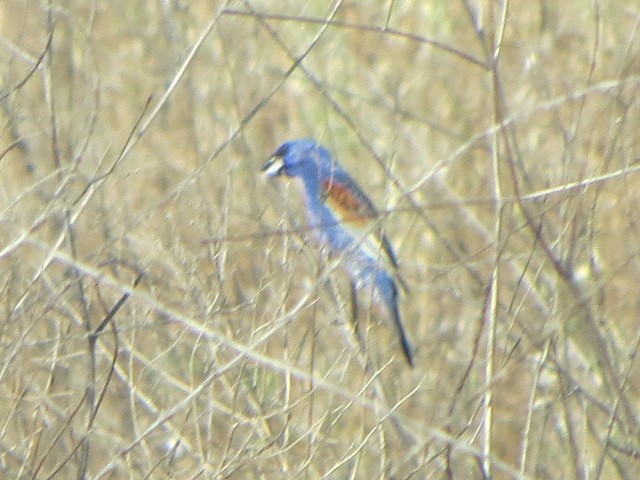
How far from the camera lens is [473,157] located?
729 cm

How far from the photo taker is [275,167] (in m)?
6.40

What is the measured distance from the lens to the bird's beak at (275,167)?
6387 millimetres

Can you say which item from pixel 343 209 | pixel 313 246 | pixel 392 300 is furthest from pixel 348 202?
pixel 313 246

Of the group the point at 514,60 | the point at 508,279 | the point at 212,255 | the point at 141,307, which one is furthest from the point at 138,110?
the point at 212,255

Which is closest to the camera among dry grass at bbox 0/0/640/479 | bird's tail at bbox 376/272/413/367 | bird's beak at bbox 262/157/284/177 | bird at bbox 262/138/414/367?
dry grass at bbox 0/0/640/479

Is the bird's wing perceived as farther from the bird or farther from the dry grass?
the dry grass

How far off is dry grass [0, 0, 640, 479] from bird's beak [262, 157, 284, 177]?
105 mm

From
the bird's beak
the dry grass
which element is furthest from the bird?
the dry grass

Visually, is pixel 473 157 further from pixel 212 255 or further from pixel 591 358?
pixel 212 255

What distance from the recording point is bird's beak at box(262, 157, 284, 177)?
6387 millimetres

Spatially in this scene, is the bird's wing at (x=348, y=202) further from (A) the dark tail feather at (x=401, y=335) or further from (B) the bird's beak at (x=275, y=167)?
(B) the bird's beak at (x=275, y=167)

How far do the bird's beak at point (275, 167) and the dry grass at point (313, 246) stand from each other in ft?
0.34

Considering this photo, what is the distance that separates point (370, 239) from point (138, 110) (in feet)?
10.8

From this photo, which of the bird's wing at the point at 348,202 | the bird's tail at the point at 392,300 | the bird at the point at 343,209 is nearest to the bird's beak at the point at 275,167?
the bird at the point at 343,209
